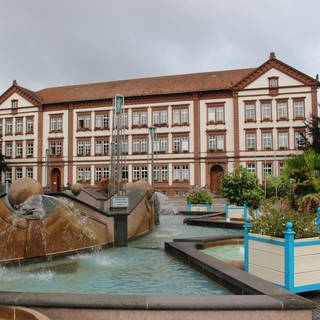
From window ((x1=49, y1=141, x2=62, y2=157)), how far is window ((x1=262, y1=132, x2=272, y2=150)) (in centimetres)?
2660

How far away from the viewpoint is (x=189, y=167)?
1917 inches

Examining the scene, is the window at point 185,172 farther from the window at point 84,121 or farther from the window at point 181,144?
the window at point 84,121

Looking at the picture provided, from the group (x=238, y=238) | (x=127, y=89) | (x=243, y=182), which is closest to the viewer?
(x=238, y=238)

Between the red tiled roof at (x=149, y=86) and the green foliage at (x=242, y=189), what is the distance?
29.0 metres

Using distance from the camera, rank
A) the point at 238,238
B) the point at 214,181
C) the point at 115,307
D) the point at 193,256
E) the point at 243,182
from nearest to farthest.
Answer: the point at 115,307 → the point at 193,256 → the point at 238,238 → the point at 243,182 → the point at 214,181

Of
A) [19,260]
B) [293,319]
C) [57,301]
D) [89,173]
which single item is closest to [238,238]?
[19,260]

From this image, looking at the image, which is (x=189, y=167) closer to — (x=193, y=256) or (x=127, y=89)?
(x=127, y=89)

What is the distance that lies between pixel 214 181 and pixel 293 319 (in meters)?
43.0

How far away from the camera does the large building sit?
150ft

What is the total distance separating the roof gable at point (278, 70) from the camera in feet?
146

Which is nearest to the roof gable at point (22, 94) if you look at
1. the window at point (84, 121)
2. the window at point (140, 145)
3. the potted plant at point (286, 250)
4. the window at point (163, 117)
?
the window at point (84, 121)

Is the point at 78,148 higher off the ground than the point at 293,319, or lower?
higher

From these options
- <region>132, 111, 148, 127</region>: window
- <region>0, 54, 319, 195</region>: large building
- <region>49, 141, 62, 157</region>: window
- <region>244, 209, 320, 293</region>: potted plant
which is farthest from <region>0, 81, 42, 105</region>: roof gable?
<region>244, 209, 320, 293</region>: potted plant

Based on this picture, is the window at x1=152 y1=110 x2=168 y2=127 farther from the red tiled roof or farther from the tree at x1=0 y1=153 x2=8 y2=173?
the tree at x1=0 y1=153 x2=8 y2=173
